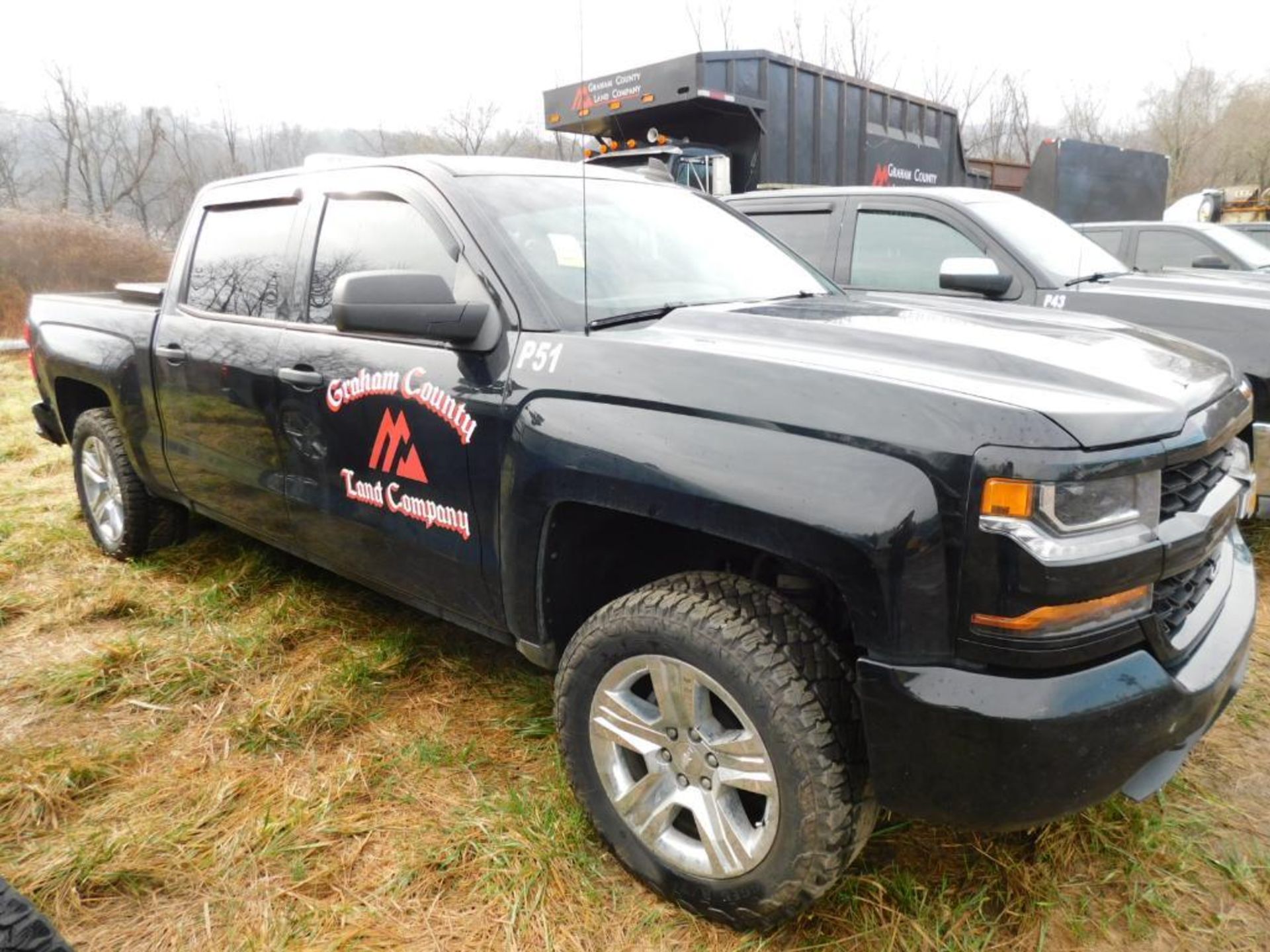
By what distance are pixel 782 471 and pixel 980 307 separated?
1414 millimetres

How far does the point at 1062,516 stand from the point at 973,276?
274 centimetres

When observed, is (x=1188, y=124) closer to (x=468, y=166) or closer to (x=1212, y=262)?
(x=1212, y=262)

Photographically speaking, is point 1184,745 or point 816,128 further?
point 816,128

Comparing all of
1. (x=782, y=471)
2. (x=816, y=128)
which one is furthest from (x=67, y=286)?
(x=782, y=471)

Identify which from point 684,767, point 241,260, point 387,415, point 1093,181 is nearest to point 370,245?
point 387,415

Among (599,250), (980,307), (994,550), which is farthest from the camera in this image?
(980,307)

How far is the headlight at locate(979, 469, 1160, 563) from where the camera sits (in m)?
1.48

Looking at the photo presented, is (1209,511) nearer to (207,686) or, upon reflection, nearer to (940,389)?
(940,389)

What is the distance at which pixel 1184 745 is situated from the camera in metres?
1.76

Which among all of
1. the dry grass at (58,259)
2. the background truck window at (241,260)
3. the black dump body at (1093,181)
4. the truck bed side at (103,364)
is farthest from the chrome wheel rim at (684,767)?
the dry grass at (58,259)

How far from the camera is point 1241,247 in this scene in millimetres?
6992

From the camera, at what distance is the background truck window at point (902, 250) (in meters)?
4.70

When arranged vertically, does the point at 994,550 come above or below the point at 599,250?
below

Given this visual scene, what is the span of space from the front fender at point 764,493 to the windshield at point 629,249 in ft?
1.29
